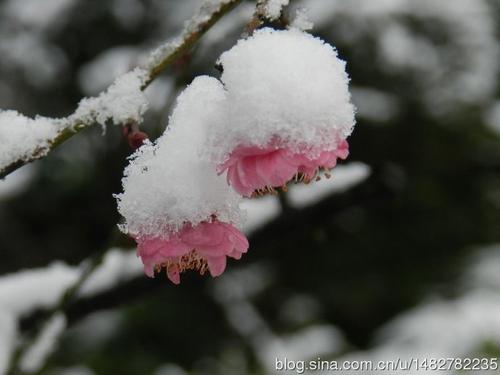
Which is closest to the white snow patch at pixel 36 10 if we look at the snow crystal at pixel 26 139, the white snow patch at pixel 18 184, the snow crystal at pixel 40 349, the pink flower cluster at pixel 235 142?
the white snow patch at pixel 18 184

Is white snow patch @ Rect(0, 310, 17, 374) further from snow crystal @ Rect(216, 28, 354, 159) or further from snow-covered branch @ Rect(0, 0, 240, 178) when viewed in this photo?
snow crystal @ Rect(216, 28, 354, 159)

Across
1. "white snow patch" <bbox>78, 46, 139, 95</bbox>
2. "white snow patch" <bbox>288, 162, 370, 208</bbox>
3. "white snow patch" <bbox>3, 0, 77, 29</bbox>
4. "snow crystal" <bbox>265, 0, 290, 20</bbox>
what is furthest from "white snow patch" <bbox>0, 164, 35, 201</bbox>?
"snow crystal" <bbox>265, 0, 290, 20</bbox>

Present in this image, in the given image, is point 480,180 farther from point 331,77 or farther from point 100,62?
point 331,77

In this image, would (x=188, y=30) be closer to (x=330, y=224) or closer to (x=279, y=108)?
(x=279, y=108)

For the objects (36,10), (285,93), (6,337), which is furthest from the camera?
(36,10)

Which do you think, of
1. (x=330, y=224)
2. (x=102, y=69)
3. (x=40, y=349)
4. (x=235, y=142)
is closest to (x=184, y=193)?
(x=235, y=142)

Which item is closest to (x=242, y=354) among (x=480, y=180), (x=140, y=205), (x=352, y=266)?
(x=352, y=266)
